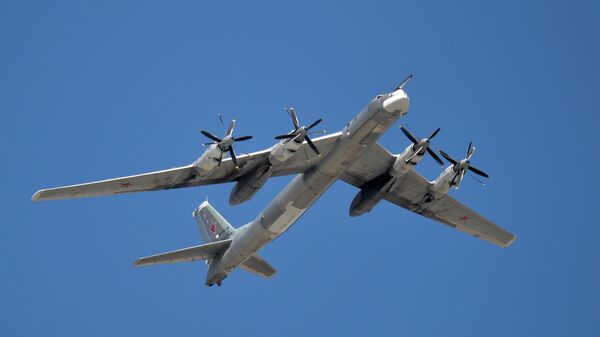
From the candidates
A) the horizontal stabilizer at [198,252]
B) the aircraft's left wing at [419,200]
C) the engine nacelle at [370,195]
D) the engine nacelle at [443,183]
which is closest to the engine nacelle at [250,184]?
the horizontal stabilizer at [198,252]

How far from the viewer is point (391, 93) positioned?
135 feet

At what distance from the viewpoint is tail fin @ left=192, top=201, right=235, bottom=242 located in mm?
51750

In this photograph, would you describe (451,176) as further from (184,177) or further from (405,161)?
(184,177)

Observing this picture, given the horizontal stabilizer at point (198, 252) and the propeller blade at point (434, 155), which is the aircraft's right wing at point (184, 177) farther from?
the horizontal stabilizer at point (198, 252)

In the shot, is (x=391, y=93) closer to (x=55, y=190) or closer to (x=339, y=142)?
(x=339, y=142)

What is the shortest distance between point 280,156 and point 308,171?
1967mm

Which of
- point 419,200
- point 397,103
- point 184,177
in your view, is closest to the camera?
point 397,103

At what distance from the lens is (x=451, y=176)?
47.2 meters

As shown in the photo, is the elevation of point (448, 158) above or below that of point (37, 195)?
above

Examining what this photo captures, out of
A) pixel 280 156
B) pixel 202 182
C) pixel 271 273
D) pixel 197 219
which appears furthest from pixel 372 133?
pixel 197 219

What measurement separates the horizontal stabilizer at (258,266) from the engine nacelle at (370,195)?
226 inches

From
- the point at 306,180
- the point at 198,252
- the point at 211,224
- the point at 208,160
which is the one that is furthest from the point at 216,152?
the point at 211,224

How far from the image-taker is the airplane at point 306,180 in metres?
41.9

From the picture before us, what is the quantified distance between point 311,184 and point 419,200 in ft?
26.9
